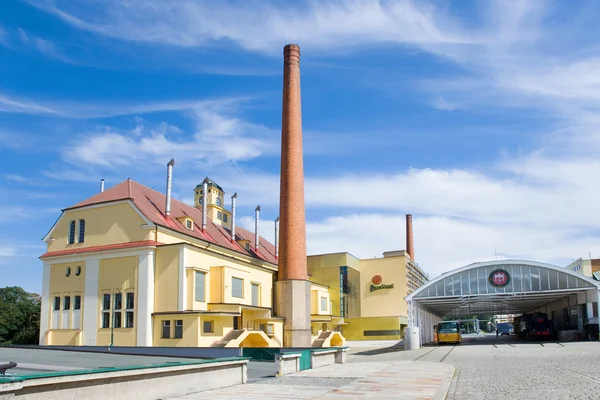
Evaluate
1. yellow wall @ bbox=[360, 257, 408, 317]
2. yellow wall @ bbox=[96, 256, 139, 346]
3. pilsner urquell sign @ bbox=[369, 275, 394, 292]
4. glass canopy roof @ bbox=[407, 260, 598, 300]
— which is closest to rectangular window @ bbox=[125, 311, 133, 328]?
yellow wall @ bbox=[96, 256, 139, 346]

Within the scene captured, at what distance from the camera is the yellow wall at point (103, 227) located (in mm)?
35312

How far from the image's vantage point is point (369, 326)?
54.7 m

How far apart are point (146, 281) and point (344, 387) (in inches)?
864

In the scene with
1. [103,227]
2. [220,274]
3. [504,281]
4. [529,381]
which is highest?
[103,227]

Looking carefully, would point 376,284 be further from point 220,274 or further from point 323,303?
point 220,274

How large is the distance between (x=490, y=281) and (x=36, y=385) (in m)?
38.1

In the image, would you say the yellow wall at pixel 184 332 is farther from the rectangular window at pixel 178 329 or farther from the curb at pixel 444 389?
the curb at pixel 444 389

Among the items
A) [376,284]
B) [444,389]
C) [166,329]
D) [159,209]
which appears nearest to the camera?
[444,389]

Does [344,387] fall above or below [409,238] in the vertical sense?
below

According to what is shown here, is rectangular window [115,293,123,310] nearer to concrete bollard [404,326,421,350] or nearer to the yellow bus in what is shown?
concrete bollard [404,326,421,350]

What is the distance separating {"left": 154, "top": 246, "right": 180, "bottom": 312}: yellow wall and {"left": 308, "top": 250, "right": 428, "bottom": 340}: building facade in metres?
22.8

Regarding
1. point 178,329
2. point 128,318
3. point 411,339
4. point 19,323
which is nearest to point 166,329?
point 178,329

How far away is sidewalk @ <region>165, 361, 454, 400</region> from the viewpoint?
12320 millimetres

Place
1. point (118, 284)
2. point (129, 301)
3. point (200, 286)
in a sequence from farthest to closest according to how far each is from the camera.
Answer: point (200, 286)
point (118, 284)
point (129, 301)
